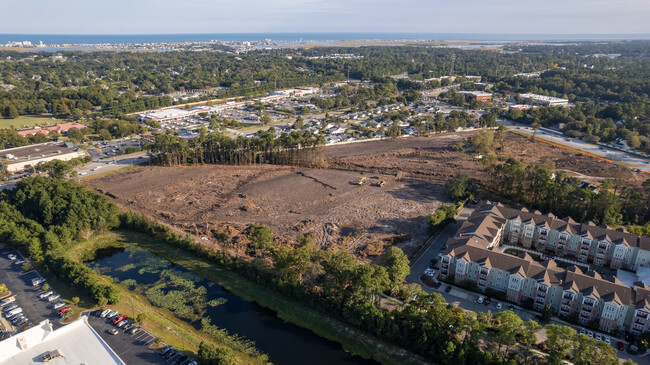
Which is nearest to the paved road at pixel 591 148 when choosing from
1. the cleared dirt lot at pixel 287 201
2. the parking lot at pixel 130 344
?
the cleared dirt lot at pixel 287 201

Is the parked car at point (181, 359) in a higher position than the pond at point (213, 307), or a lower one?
higher

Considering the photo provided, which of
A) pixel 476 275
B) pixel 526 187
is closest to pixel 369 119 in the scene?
pixel 526 187

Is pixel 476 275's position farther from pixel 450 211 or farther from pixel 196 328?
pixel 196 328

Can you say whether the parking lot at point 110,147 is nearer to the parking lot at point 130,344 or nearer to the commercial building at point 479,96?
the parking lot at point 130,344

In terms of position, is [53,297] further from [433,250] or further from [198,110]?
[198,110]

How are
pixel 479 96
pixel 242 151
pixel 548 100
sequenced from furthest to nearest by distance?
pixel 479 96 → pixel 548 100 → pixel 242 151

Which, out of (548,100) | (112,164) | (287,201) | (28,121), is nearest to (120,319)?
(287,201)

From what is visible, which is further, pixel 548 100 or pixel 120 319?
pixel 548 100

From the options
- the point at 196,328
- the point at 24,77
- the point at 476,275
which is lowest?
the point at 196,328
